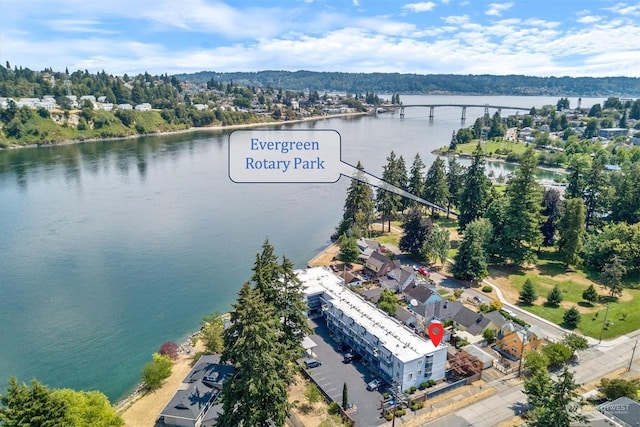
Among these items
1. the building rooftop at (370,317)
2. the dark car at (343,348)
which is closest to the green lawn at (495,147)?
the building rooftop at (370,317)

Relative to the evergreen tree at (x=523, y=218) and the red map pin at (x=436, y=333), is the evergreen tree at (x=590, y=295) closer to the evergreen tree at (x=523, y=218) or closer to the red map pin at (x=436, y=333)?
the evergreen tree at (x=523, y=218)

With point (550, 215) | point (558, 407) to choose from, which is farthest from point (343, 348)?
point (550, 215)

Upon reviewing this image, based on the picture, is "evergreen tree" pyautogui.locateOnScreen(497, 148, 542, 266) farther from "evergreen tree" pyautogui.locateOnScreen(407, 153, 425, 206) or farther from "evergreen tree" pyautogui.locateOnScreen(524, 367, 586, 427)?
"evergreen tree" pyautogui.locateOnScreen(524, 367, 586, 427)

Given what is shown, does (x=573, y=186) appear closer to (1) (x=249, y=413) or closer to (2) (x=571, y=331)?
(2) (x=571, y=331)

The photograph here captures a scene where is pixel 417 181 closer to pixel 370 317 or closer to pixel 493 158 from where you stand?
pixel 370 317

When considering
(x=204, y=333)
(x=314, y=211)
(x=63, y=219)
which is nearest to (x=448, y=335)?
(x=204, y=333)

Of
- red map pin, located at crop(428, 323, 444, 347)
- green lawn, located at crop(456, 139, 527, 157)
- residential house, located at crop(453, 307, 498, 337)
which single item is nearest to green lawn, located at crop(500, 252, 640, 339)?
residential house, located at crop(453, 307, 498, 337)

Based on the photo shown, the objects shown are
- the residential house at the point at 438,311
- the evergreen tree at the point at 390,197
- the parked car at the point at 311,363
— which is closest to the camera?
the parked car at the point at 311,363
